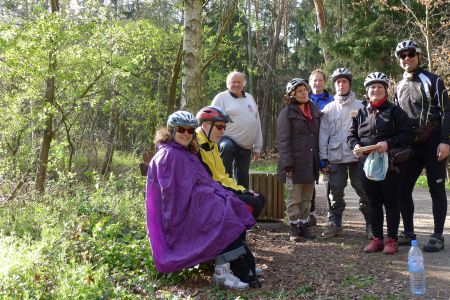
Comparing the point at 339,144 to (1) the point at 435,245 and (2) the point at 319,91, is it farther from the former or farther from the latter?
(1) the point at 435,245

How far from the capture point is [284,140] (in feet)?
19.6

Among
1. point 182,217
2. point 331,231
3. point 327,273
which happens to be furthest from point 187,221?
point 331,231

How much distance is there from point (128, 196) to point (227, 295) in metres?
3.01

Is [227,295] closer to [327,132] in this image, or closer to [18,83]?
[327,132]

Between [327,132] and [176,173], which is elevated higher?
[327,132]

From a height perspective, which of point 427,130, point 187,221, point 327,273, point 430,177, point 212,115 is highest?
point 212,115

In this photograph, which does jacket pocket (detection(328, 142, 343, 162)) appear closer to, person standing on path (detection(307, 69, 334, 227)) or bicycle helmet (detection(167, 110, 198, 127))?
person standing on path (detection(307, 69, 334, 227))

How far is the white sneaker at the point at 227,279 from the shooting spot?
14.1 ft

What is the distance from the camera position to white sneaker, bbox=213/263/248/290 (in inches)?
169

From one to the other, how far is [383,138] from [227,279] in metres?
2.35

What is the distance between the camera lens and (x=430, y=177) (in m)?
5.34

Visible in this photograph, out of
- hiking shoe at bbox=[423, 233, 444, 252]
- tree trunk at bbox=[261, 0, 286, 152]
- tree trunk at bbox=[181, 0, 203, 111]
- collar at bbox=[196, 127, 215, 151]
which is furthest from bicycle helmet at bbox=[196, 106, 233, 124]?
tree trunk at bbox=[261, 0, 286, 152]

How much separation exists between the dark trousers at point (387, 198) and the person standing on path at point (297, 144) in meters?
0.89

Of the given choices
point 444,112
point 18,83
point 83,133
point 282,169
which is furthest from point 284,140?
point 83,133
